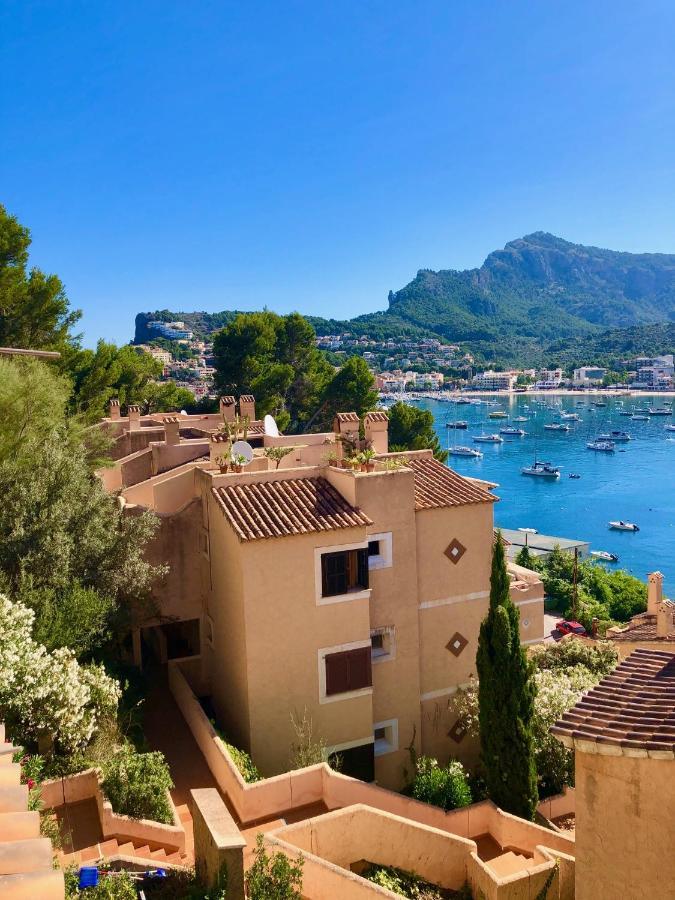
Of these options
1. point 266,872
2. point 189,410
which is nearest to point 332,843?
point 266,872

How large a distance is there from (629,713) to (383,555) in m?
8.94

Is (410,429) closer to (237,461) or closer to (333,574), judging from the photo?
(237,461)

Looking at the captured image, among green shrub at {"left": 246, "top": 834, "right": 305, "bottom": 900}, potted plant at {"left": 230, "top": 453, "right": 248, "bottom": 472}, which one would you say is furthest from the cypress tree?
potted plant at {"left": 230, "top": 453, "right": 248, "bottom": 472}

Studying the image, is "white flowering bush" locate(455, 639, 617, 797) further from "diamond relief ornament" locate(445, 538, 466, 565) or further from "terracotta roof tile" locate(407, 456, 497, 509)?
"terracotta roof tile" locate(407, 456, 497, 509)

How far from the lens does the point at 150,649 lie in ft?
64.3

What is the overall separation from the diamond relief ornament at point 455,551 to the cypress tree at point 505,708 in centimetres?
221

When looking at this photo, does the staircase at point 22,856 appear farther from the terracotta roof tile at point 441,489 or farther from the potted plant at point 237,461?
the terracotta roof tile at point 441,489

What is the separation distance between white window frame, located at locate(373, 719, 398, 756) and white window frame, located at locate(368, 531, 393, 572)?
369 cm

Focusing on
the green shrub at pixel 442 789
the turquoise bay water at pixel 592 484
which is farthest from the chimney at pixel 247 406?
the turquoise bay water at pixel 592 484

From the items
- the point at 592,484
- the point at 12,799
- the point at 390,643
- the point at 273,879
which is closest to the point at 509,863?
the point at 273,879

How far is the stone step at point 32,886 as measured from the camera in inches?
171

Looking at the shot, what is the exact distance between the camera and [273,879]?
9711 mm

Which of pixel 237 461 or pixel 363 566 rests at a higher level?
pixel 237 461

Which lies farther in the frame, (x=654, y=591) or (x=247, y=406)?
(x=654, y=591)
